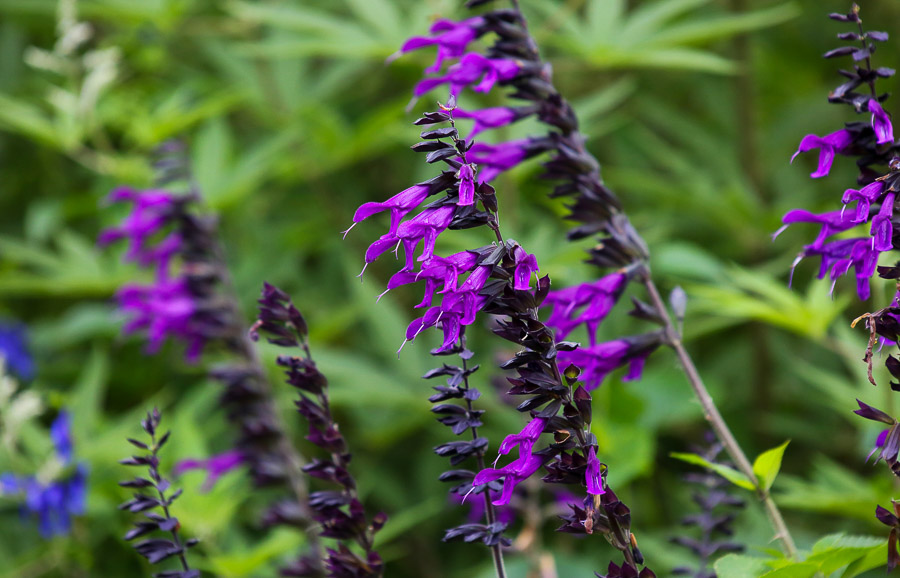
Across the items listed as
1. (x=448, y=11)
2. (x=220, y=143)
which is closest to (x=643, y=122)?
(x=448, y=11)

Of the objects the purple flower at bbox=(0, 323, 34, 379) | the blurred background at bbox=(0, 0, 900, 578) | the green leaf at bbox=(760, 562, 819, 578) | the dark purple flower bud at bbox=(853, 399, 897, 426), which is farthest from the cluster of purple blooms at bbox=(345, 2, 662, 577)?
the purple flower at bbox=(0, 323, 34, 379)

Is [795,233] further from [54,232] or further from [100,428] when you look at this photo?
[54,232]

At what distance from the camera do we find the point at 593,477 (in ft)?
2.17

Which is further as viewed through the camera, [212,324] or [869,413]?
[212,324]

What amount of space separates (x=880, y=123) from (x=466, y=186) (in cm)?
38

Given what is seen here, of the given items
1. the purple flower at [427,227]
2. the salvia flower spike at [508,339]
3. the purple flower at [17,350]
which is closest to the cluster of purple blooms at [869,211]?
the salvia flower spike at [508,339]

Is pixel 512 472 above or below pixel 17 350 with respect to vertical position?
below

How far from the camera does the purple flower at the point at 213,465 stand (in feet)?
5.15

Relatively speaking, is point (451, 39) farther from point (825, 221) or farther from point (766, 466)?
point (766, 466)

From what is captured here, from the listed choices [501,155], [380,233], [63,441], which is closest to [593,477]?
[501,155]

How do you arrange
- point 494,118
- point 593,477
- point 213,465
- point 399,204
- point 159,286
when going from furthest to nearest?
point 159,286, point 213,465, point 494,118, point 399,204, point 593,477

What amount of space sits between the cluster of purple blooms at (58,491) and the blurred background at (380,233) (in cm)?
5

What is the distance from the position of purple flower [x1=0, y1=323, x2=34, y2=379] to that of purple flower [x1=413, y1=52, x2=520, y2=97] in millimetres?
1892

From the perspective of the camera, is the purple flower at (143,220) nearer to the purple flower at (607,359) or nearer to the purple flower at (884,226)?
the purple flower at (607,359)
